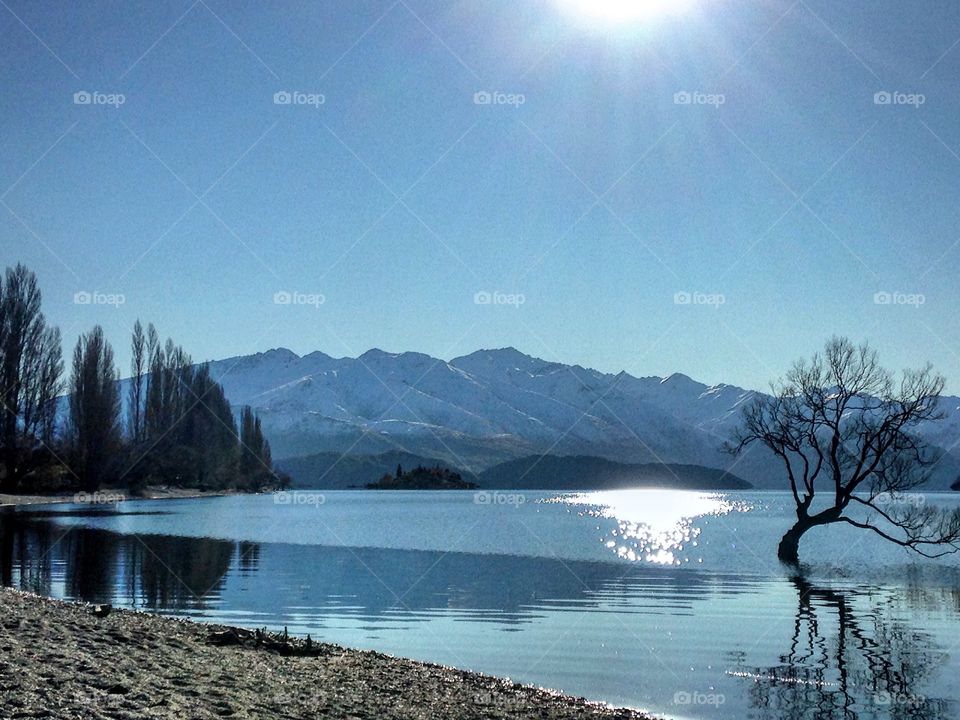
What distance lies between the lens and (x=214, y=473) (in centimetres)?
15250

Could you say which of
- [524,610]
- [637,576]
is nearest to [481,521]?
[637,576]

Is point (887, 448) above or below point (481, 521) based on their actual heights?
above

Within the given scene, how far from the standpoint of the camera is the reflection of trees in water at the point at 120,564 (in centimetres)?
2891

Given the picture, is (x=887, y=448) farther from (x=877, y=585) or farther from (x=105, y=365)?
(x=105, y=365)

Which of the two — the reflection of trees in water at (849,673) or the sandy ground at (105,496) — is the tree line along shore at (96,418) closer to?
the sandy ground at (105,496)

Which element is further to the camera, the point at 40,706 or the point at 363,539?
the point at 363,539

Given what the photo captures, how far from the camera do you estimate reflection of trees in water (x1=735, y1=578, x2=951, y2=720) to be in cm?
1588

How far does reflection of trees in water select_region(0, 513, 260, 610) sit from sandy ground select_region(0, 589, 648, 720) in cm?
932

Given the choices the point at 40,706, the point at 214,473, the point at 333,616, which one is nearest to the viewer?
the point at 40,706

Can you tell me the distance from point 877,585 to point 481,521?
49.9 metres
